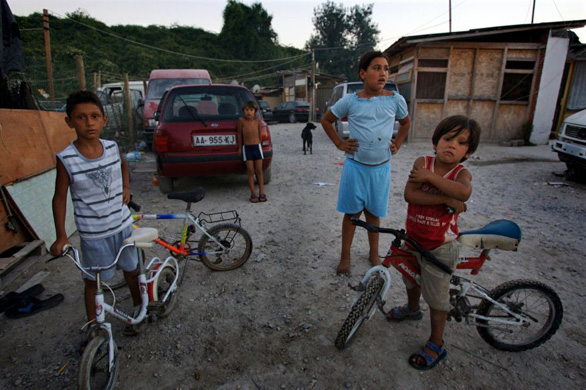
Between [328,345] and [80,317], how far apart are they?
6.34 ft

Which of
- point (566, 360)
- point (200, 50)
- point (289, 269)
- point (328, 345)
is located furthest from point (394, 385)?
point (200, 50)

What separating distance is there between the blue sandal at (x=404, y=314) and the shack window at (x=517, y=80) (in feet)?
38.5

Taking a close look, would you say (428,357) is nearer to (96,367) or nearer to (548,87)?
(96,367)

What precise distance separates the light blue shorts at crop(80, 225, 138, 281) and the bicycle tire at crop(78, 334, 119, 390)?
37 cm

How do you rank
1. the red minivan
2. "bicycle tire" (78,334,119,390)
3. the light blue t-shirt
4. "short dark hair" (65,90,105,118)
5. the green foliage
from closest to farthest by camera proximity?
1. "bicycle tire" (78,334,119,390)
2. "short dark hair" (65,90,105,118)
3. the light blue t-shirt
4. the red minivan
5. the green foliage

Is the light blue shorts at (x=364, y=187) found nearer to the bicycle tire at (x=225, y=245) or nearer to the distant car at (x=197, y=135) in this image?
the bicycle tire at (x=225, y=245)

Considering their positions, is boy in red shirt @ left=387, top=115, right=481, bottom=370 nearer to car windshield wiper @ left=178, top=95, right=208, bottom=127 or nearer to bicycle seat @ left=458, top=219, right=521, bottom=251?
bicycle seat @ left=458, top=219, right=521, bottom=251

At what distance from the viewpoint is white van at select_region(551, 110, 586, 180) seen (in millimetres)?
5613

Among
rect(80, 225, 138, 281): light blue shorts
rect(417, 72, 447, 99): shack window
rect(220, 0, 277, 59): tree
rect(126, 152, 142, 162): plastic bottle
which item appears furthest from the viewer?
rect(220, 0, 277, 59): tree

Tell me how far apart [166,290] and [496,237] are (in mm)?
2321

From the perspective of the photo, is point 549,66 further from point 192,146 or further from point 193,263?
point 193,263

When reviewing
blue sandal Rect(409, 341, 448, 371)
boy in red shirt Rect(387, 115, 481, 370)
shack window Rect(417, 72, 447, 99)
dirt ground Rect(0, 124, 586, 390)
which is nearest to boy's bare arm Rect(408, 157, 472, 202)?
boy in red shirt Rect(387, 115, 481, 370)

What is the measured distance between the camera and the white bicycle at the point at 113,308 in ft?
5.41

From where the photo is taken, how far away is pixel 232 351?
2145mm
